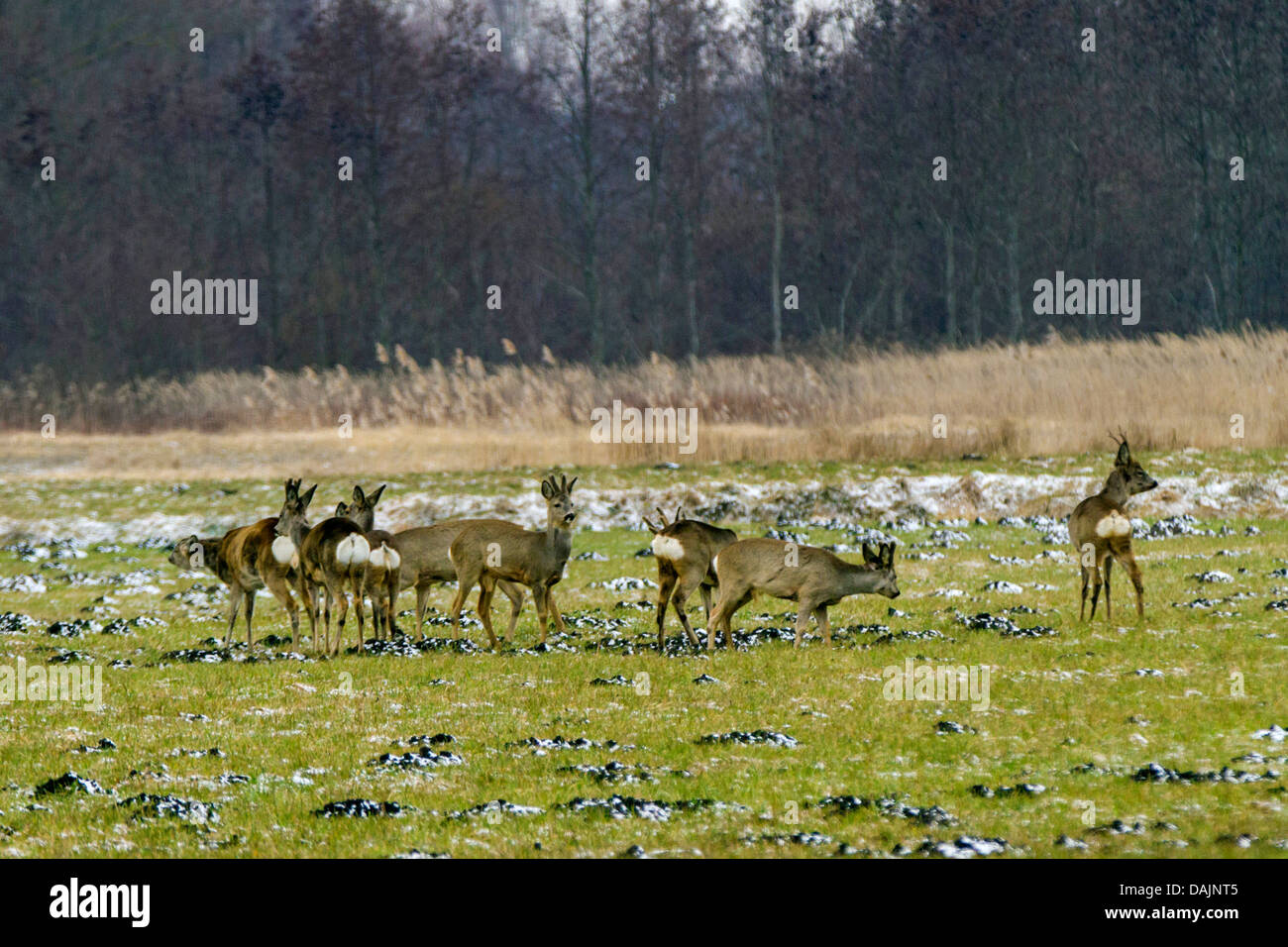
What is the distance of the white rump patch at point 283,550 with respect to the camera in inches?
685

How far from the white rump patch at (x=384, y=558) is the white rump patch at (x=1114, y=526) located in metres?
7.64

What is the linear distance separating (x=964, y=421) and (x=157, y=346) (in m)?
45.9

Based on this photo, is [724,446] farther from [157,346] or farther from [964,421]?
[157,346]

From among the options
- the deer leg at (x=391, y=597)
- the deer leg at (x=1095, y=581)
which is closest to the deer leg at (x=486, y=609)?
the deer leg at (x=391, y=597)

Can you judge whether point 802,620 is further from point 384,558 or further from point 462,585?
point 384,558

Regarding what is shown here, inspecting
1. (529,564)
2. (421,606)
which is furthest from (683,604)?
(421,606)

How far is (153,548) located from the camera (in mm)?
30531

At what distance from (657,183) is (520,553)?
193 feet

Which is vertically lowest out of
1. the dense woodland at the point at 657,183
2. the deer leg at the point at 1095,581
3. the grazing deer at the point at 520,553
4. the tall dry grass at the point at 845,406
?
the deer leg at the point at 1095,581

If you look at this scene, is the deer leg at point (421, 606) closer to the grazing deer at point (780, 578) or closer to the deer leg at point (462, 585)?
the deer leg at point (462, 585)

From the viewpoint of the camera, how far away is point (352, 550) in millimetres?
16938

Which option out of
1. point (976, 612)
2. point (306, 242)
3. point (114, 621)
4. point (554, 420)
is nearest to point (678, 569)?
point (976, 612)

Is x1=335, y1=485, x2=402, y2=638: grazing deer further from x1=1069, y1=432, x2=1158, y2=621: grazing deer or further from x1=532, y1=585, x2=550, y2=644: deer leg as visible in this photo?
x1=1069, y1=432, x2=1158, y2=621: grazing deer

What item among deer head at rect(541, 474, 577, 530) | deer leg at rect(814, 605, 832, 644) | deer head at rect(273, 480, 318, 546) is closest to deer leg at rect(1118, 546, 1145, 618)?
deer leg at rect(814, 605, 832, 644)
